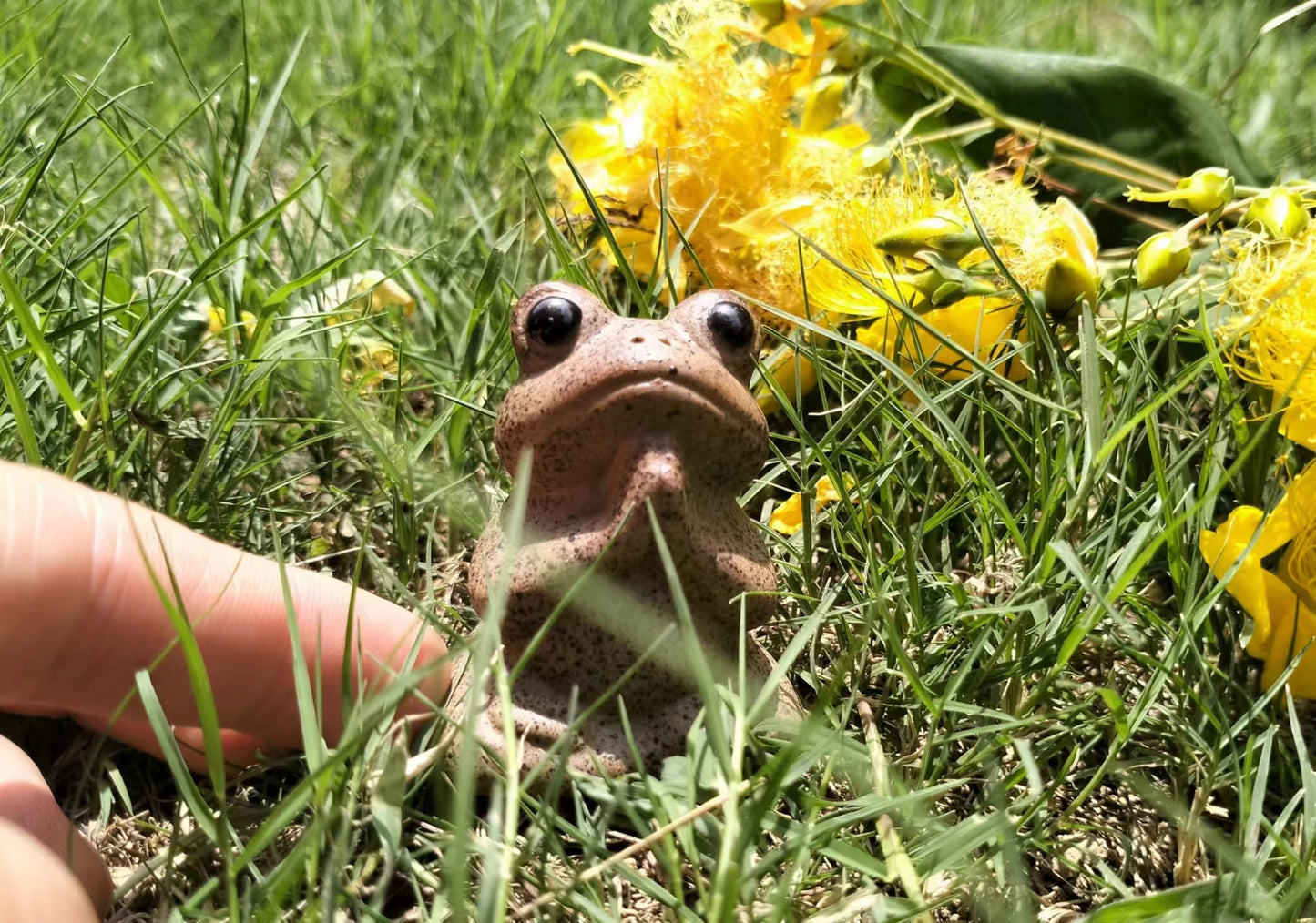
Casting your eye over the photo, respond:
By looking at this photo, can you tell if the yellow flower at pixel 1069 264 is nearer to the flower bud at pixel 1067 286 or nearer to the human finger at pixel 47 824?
the flower bud at pixel 1067 286

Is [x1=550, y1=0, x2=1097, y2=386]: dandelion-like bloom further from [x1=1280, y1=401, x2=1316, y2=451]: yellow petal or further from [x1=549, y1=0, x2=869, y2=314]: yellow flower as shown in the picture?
[x1=1280, y1=401, x2=1316, y2=451]: yellow petal

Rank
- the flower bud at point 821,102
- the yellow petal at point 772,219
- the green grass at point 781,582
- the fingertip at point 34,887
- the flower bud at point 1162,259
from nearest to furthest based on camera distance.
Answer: the fingertip at point 34,887, the green grass at point 781,582, the flower bud at point 1162,259, the yellow petal at point 772,219, the flower bud at point 821,102

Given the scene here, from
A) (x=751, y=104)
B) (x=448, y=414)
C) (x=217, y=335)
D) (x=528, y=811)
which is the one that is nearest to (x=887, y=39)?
(x=751, y=104)

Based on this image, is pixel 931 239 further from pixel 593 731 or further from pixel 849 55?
pixel 593 731

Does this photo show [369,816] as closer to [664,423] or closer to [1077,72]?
[664,423]

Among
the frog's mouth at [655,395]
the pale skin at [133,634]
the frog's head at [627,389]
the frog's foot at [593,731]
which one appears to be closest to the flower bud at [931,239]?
the frog's head at [627,389]

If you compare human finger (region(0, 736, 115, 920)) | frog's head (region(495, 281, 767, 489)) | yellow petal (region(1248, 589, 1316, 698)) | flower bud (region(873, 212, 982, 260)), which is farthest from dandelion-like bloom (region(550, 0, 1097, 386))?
human finger (region(0, 736, 115, 920))

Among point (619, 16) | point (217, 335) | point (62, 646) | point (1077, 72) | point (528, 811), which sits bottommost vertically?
point (528, 811)
